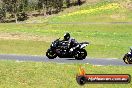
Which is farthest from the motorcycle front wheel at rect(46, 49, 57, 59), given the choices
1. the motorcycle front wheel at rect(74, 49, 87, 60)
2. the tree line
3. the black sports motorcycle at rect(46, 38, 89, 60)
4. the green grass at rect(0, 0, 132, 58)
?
the tree line

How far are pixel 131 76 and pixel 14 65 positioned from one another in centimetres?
713

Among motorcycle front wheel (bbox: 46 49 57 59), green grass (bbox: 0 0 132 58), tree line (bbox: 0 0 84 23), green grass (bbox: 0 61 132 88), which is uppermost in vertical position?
green grass (bbox: 0 61 132 88)

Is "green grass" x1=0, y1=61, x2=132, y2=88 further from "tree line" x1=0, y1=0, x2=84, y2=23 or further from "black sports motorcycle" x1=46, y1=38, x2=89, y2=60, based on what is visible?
"tree line" x1=0, y1=0, x2=84, y2=23

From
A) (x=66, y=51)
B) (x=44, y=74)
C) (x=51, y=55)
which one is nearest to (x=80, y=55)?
(x=66, y=51)

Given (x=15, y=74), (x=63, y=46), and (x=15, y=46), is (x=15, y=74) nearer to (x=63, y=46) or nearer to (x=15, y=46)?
(x=63, y=46)

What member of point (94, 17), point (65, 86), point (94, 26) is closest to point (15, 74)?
point (65, 86)

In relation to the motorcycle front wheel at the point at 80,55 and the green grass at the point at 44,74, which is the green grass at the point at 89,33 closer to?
the motorcycle front wheel at the point at 80,55

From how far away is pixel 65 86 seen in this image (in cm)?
2186

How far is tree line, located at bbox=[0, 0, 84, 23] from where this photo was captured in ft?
409

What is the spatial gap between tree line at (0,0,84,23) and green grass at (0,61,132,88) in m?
94.1

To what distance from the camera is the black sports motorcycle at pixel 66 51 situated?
100 ft

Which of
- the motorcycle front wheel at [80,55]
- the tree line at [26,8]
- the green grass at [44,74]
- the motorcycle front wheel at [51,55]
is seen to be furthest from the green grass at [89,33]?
the tree line at [26,8]

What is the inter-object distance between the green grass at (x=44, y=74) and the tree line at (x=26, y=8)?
94135 mm

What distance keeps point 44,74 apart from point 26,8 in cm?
11405
